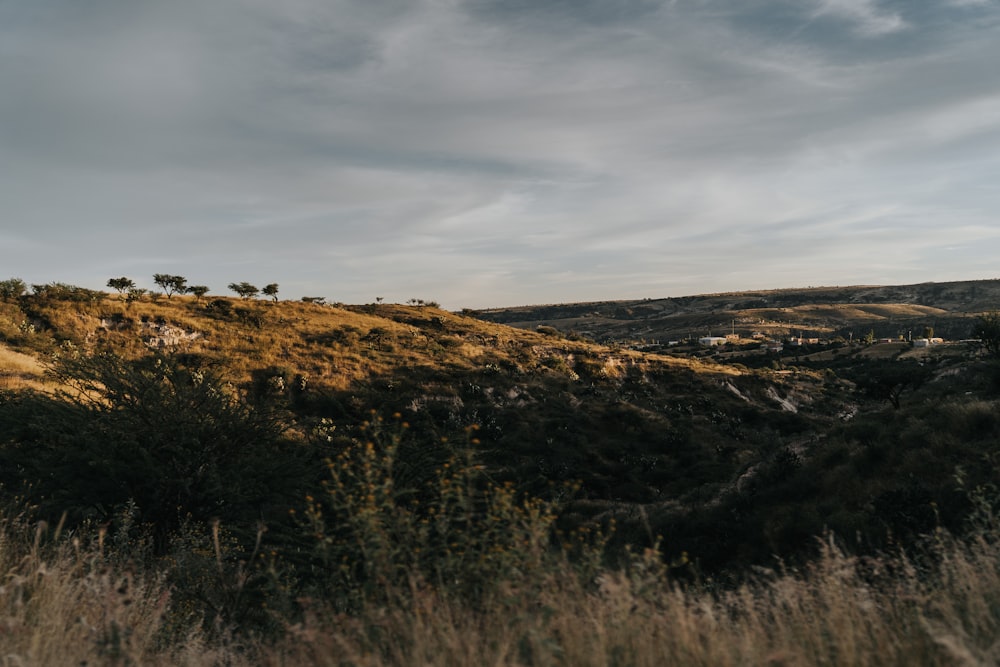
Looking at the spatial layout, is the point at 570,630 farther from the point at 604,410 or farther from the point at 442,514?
the point at 604,410

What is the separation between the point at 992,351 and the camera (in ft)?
135

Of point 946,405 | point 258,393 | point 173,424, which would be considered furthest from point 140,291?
point 946,405

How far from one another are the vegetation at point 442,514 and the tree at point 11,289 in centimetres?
111

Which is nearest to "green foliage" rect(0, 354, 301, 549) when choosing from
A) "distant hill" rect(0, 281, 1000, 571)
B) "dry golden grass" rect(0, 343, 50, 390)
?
"distant hill" rect(0, 281, 1000, 571)

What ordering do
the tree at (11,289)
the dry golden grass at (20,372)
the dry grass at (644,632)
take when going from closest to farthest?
the dry grass at (644,632) → the dry golden grass at (20,372) → the tree at (11,289)

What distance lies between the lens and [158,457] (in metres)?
10.9

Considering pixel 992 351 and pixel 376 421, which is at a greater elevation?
pixel 376 421

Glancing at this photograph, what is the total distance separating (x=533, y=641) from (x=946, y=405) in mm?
19270

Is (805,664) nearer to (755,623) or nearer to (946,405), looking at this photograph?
(755,623)

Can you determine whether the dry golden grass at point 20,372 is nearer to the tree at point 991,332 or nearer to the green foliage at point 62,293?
the green foliage at point 62,293

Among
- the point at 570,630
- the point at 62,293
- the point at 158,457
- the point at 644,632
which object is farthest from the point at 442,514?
the point at 62,293

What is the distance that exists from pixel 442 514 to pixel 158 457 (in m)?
8.79

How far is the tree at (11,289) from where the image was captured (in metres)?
34.4

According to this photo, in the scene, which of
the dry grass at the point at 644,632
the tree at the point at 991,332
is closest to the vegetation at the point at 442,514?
the dry grass at the point at 644,632
